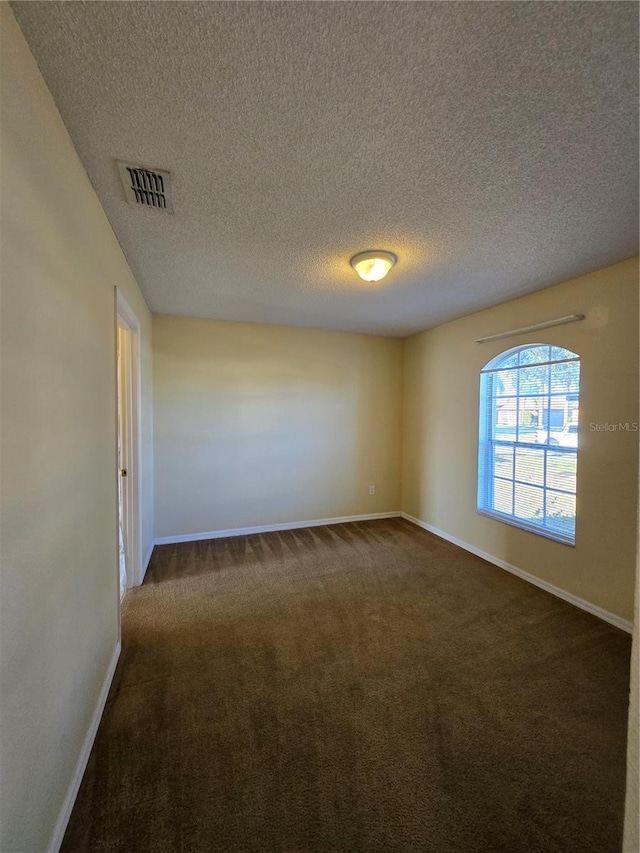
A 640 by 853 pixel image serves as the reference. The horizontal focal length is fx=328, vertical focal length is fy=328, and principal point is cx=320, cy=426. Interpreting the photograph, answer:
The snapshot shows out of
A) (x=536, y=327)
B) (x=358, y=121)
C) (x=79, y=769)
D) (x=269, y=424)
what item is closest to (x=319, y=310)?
(x=269, y=424)

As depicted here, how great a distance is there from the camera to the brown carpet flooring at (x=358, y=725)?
3.83 feet

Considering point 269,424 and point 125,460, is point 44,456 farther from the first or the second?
point 269,424

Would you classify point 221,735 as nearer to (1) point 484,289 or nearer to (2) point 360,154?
(2) point 360,154

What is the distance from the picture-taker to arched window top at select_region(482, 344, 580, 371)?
271 cm

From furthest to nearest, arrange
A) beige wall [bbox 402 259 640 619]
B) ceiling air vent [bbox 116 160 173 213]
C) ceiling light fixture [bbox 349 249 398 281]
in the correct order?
beige wall [bbox 402 259 640 619] < ceiling light fixture [bbox 349 249 398 281] < ceiling air vent [bbox 116 160 173 213]

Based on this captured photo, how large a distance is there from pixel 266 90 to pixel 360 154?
43 centimetres

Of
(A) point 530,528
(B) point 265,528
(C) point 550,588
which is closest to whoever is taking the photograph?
(C) point 550,588

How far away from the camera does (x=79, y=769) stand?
1294mm

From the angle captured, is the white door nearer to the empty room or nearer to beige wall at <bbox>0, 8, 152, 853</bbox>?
the empty room

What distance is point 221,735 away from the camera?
1.49m

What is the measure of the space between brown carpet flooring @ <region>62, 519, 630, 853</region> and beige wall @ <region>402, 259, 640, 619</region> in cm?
→ 35

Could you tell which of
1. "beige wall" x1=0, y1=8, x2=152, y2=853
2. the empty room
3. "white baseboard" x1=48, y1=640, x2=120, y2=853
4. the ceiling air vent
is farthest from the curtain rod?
"white baseboard" x1=48, y1=640, x2=120, y2=853

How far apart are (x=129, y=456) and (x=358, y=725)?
2.43 meters

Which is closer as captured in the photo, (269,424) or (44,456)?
(44,456)
